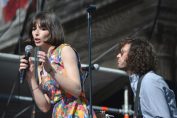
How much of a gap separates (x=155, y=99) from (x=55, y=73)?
1.86ft

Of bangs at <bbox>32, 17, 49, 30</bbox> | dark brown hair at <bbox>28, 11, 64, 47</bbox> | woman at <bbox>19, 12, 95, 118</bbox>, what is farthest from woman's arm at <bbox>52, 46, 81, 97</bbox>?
bangs at <bbox>32, 17, 49, 30</bbox>

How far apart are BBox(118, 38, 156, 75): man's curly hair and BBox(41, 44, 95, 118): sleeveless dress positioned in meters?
0.32

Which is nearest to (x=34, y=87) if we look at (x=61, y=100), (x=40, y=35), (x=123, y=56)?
(x=61, y=100)

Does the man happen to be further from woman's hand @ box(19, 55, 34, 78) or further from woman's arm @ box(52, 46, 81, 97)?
woman's hand @ box(19, 55, 34, 78)

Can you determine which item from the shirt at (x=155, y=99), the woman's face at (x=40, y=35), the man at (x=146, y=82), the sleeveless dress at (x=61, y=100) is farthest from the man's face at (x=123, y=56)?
the woman's face at (x=40, y=35)

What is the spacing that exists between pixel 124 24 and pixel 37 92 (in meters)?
3.71

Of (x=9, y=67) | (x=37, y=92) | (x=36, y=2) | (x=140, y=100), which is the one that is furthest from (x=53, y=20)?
(x=36, y=2)

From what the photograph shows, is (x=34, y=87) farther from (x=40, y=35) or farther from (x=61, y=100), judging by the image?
(x=40, y=35)

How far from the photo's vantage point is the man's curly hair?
9.73ft

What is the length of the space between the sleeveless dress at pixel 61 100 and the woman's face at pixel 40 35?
0.30ft

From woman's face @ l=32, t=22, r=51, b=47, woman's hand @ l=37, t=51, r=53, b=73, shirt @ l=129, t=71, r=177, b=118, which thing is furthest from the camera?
woman's face @ l=32, t=22, r=51, b=47

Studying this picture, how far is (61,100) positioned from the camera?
9.47 ft

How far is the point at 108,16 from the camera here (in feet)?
20.9

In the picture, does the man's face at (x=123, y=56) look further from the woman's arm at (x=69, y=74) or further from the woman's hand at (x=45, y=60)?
the woman's hand at (x=45, y=60)
